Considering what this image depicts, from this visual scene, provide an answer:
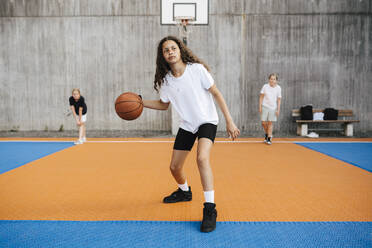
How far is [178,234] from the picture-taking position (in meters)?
2.02

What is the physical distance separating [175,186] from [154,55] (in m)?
6.82

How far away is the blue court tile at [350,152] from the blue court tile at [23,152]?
5.30m

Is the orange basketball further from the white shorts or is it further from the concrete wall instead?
the concrete wall

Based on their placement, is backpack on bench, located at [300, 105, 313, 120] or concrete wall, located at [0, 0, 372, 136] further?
concrete wall, located at [0, 0, 372, 136]

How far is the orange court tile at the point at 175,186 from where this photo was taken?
7.91 ft

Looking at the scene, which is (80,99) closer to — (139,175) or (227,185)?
(139,175)

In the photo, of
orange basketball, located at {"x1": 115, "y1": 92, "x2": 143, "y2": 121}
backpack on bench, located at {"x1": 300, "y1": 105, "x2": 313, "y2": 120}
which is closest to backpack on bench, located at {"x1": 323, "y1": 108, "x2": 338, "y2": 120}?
backpack on bench, located at {"x1": 300, "y1": 105, "x2": 313, "y2": 120}

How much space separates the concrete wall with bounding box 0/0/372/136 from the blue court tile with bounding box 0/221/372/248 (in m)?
7.11

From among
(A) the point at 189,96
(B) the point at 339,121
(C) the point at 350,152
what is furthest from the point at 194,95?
(B) the point at 339,121

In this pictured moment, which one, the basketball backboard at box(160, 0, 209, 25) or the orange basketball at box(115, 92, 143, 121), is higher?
the basketball backboard at box(160, 0, 209, 25)

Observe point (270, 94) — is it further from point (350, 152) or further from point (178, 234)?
point (178, 234)

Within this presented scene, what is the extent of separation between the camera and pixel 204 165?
219cm

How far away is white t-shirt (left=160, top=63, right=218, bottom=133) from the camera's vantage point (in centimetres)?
237

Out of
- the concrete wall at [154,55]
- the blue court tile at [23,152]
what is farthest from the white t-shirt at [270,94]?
the blue court tile at [23,152]
